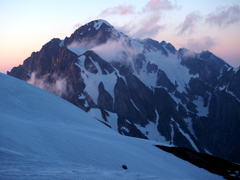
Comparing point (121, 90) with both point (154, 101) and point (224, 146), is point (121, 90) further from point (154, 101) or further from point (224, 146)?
point (224, 146)

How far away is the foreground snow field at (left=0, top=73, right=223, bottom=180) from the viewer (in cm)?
909

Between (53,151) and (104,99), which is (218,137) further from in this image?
(53,151)

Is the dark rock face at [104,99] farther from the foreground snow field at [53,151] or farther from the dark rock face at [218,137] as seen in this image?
the foreground snow field at [53,151]

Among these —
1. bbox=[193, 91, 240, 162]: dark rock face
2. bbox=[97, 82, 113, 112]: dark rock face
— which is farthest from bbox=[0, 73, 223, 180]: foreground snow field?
bbox=[193, 91, 240, 162]: dark rock face

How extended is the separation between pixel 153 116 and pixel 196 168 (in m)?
147

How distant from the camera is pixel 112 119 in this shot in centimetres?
12506

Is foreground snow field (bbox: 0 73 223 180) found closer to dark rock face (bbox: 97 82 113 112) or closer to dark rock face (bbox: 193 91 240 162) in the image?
dark rock face (bbox: 97 82 113 112)

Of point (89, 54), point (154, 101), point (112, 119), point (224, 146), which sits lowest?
point (224, 146)

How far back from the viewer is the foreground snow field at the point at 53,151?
9.09 meters

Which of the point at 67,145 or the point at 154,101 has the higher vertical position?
the point at 154,101

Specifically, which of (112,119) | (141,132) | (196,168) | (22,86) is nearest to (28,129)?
(22,86)

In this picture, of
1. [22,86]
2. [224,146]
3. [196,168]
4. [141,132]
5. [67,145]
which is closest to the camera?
[67,145]

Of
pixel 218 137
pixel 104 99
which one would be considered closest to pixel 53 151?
pixel 104 99

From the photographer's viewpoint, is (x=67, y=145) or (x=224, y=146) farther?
(x=224, y=146)
